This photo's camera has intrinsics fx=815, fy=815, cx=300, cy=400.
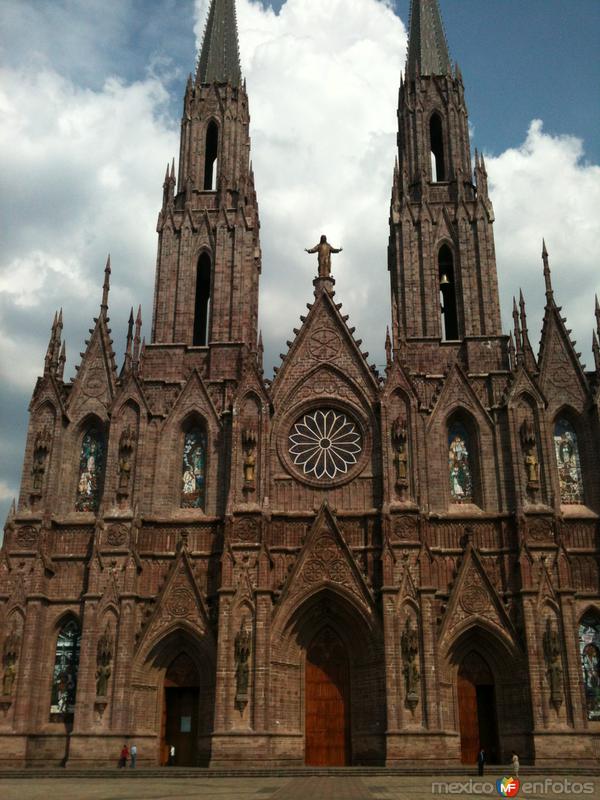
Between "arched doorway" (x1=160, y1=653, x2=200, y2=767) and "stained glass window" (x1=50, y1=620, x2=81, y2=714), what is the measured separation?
340 centimetres

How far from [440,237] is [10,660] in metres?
25.1

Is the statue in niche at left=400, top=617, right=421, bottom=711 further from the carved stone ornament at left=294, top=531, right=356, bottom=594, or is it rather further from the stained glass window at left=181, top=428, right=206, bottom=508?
the stained glass window at left=181, top=428, right=206, bottom=508

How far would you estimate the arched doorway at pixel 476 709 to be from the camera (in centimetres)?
2903

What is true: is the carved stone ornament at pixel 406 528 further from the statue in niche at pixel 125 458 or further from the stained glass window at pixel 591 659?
the statue in niche at pixel 125 458

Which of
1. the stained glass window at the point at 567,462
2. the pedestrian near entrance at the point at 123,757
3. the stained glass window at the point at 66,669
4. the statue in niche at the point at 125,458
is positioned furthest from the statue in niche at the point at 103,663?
the stained glass window at the point at 567,462

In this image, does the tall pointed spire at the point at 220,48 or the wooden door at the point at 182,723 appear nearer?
the wooden door at the point at 182,723

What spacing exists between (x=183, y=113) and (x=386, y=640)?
27843mm

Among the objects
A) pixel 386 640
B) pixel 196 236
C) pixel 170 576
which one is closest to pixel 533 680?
pixel 386 640

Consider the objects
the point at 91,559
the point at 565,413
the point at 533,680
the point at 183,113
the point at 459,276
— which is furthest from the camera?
the point at 183,113

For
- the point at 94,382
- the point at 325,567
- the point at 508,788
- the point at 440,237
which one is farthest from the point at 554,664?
the point at 94,382

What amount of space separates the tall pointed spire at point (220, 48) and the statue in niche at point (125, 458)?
66.7 feet

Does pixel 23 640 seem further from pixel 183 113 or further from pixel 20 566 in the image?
pixel 183 113

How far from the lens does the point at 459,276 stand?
36406mm

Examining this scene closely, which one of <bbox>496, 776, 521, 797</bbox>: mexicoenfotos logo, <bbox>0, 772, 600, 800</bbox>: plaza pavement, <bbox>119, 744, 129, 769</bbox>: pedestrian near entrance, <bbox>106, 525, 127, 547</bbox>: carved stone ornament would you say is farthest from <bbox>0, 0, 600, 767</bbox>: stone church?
<bbox>496, 776, 521, 797</bbox>: mexicoenfotos logo
